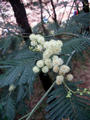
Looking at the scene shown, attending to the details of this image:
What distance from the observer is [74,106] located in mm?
745

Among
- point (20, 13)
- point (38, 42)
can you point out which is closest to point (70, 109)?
point (38, 42)

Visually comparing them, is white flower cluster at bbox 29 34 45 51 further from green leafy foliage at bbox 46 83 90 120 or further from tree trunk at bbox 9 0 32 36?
tree trunk at bbox 9 0 32 36

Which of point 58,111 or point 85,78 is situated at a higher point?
point 58,111

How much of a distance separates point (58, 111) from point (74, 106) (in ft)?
0.29

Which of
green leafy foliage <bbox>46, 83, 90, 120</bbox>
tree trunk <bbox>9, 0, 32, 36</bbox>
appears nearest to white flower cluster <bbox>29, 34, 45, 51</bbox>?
green leafy foliage <bbox>46, 83, 90, 120</bbox>

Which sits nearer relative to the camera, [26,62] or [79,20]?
[26,62]

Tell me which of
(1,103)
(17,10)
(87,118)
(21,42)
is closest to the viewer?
(87,118)

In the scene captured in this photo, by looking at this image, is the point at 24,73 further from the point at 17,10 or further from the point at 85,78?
the point at 85,78

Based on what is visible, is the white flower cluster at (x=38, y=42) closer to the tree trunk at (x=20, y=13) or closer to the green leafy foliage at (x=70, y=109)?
the green leafy foliage at (x=70, y=109)

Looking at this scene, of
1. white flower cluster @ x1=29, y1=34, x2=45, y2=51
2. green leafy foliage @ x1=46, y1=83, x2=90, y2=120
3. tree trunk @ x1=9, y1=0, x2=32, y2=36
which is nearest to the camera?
green leafy foliage @ x1=46, y1=83, x2=90, y2=120

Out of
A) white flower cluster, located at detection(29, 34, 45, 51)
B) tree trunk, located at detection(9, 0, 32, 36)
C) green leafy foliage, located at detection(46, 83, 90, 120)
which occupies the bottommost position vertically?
green leafy foliage, located at detection(46, 83, 90, 120)

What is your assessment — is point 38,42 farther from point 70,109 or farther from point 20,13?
point 20,13

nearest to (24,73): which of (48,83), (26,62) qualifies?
(26,62)

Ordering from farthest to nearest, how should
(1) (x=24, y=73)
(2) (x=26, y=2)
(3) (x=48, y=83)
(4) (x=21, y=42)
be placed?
(2) (x=26, y=2), (3) (x=48, y=83), (4) (x=21, y=42), (1) (x=24, y=73)
